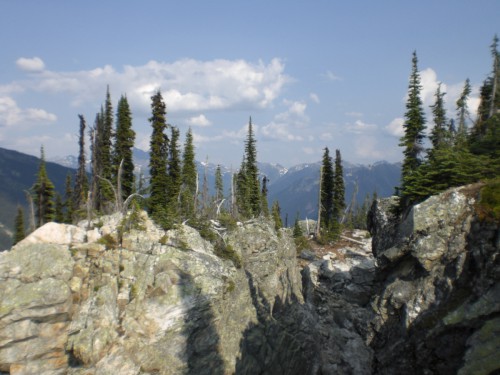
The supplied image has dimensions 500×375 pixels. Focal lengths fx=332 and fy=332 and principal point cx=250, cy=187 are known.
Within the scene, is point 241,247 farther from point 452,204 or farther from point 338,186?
point 338,186

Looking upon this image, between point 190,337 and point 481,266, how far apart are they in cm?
1531

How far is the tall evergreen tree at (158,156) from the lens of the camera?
35750 millimetres

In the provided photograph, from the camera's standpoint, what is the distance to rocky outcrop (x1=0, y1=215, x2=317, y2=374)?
57.4ft

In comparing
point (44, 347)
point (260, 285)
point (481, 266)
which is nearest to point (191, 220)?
point (260, 285)

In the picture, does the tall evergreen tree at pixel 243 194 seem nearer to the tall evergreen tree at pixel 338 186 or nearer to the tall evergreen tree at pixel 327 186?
the tall evergreen tree at pixel 327 186

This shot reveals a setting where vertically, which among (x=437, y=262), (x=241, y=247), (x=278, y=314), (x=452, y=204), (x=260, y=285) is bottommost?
(x=278, y=314)

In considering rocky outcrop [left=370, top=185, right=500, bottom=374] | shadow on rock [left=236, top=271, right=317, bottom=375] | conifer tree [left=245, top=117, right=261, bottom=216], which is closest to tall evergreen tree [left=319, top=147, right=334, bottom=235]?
conifer tree [left=245, top=117, right=261, bottom=216]

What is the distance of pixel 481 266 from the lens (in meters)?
12.1

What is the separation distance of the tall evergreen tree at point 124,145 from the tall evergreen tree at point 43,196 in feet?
41.0

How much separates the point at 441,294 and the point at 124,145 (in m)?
38.5

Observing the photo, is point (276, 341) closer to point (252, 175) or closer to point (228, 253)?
point (228, 253)

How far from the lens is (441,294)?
13.0 metres

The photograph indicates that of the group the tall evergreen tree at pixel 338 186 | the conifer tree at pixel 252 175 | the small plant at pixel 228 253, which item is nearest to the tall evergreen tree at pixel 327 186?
the tall evergreen tree at pixel 338 186

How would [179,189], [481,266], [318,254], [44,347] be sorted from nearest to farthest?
[481,266], [44,347], [179,189], [318,254]
